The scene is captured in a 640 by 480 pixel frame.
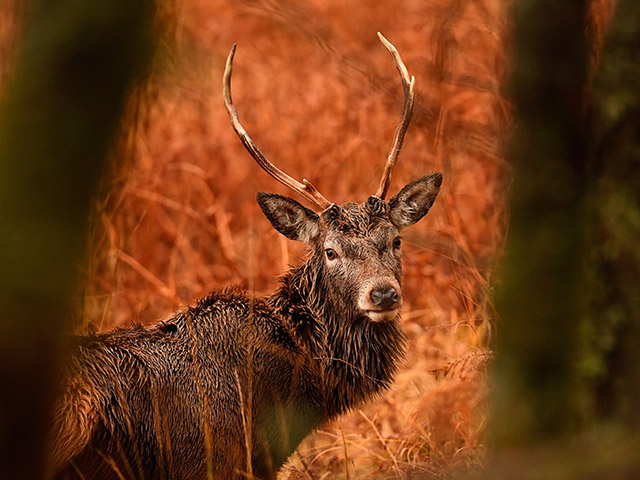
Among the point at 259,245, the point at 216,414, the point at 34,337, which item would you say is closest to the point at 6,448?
the point at 34,337

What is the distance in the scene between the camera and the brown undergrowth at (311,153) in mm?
7039

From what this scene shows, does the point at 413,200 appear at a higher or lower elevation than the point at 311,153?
lower

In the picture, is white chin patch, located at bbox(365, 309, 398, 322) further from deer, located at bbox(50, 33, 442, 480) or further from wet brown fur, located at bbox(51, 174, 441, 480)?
wet brown fur, located at bbox(51, 174, 441, 480)

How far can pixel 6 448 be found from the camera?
2.01 m

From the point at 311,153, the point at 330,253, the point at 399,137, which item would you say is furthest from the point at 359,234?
the point at 311,153

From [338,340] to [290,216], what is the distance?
0.80m

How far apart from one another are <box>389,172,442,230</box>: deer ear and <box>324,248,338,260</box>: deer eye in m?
0.50

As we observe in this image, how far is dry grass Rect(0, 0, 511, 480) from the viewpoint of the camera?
7039 millimetres

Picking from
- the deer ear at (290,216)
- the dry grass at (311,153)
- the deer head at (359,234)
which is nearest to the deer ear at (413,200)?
the deer head at (359,234)

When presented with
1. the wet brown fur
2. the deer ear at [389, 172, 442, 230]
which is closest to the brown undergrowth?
the deer ear at [389, 172, 442, 230]

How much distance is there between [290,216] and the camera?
5301 mm

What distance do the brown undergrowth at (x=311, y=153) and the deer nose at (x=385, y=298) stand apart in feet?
4.52

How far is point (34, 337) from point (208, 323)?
275 cm

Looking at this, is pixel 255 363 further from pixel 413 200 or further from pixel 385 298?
pixel 413 200
